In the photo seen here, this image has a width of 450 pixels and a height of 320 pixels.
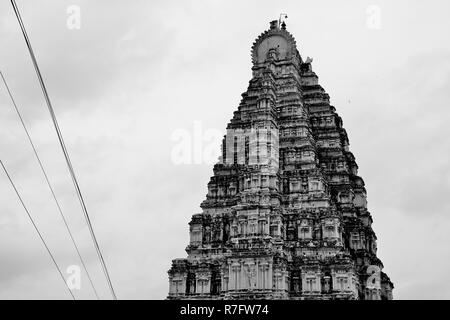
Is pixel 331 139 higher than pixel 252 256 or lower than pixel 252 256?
higher

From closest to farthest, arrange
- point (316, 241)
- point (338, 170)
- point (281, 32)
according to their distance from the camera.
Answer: point (316, 241) < point (338, 170) < point (281, 32)

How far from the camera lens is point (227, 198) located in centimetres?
5944

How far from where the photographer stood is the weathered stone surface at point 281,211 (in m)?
52.4

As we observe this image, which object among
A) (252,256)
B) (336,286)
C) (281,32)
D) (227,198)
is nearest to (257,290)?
(252,256)

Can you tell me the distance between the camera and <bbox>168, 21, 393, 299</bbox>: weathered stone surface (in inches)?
2064

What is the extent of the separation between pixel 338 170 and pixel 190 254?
60.8 ft

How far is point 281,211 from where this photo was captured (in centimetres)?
5600

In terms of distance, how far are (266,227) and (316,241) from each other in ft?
15.8

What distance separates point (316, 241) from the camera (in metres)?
54.7
